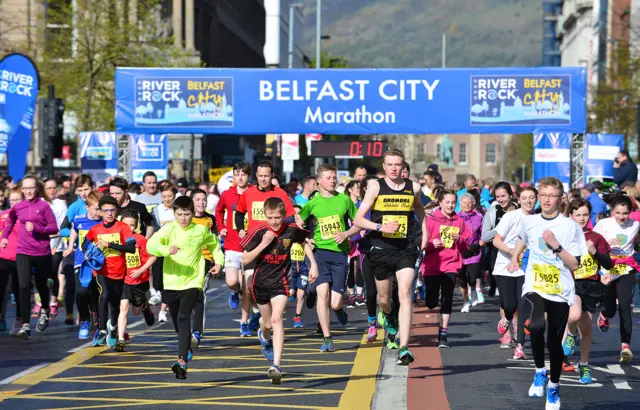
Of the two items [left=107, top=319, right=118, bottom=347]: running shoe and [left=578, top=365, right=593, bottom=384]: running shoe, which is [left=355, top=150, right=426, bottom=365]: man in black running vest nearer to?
[left=578, top=365, right=593, bottom=384]: running shoe

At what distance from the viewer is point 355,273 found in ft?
62.9

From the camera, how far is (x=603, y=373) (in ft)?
38.4

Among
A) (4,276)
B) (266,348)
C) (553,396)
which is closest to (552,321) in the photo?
(553,396)

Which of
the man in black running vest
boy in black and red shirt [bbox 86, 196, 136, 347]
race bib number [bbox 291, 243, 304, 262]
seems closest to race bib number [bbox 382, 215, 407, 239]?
the man in black running vest

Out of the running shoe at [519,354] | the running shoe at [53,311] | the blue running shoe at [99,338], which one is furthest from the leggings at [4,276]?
the running shoe at [519,354]

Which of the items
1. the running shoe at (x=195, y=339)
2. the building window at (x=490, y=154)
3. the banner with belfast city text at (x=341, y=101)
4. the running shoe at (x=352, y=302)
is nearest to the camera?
the running shoe at (x=195, y=339)

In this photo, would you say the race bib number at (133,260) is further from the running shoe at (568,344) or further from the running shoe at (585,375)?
the running shoe at (585,375)

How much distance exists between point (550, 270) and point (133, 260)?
557 cm

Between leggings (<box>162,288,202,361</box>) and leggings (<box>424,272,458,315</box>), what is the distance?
11.1 feet

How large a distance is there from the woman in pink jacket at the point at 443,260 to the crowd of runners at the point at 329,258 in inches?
0.6

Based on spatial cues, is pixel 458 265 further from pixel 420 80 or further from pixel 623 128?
pixel 623 128

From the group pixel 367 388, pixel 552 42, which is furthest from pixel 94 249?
pixel 552 42

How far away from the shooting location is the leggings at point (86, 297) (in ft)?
46.1

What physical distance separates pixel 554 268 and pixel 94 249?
5634 mm
